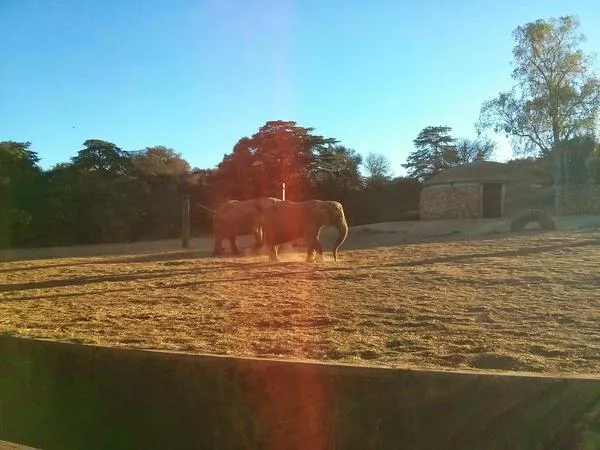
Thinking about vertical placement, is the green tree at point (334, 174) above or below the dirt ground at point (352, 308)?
above

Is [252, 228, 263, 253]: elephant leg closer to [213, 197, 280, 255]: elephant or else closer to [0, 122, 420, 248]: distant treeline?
[213, 197, 280, 255]: elephant

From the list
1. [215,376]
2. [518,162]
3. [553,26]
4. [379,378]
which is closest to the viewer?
[379,378]

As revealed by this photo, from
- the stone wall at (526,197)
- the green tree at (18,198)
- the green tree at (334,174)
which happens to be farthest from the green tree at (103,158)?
the stone wall at (526,197)

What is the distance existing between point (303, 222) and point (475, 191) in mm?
18940

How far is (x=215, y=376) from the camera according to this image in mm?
5977

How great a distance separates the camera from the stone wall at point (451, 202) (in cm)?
3488

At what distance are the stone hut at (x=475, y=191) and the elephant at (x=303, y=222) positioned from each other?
17903mm

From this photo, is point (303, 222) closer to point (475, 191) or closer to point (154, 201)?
point (475, 191)

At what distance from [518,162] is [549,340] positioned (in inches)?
1419

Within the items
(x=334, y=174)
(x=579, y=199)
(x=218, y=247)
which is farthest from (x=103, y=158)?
(x=579, y=199)

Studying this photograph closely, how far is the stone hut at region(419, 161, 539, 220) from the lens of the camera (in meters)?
35.0

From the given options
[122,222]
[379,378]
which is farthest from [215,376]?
[122,222]

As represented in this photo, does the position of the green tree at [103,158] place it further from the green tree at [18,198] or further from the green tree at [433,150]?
the green tree at [433,150]

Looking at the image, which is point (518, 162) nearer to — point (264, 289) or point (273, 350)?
point (264, 289)
